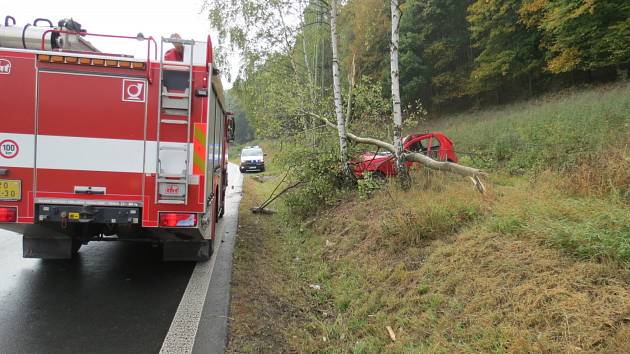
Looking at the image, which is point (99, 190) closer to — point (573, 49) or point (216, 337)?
point (216, 337)

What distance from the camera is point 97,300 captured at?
4855 millimetres

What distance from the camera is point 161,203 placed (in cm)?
501

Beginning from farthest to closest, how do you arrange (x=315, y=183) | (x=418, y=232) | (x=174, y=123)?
1. (x=315, y=183)
2. (x=418, y=232)
3. (x=174, y=123)

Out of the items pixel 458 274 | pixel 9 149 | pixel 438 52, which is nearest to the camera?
pixel 458 274

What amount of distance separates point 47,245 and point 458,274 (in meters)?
5.35

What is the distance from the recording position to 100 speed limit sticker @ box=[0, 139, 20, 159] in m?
4.70

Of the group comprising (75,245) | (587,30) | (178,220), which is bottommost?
(75,245)

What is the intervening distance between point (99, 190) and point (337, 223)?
4.21 metres

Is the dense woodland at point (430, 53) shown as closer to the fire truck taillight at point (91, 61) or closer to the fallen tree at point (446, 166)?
the fallen tree at point (446, 166)

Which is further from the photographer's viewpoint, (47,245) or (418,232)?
(47,245)

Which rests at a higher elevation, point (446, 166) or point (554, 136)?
point (554, 136)

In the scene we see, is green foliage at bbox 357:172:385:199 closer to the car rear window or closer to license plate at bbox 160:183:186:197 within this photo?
license plate at bbox 160:183:186:197

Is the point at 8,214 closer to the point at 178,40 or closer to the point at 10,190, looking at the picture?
the point at 10,190

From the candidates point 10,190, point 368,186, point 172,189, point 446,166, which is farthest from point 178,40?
point 446,166
